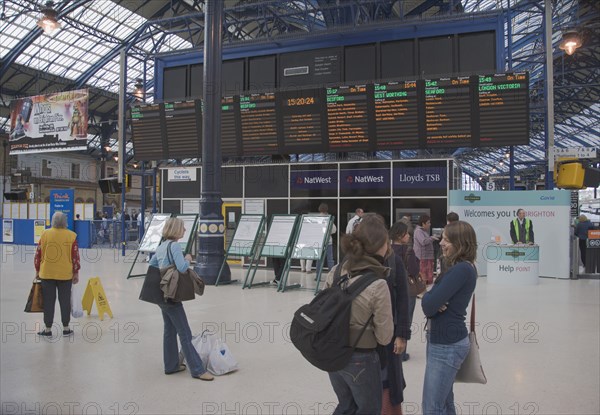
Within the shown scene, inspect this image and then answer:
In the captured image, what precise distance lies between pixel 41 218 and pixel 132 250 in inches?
210

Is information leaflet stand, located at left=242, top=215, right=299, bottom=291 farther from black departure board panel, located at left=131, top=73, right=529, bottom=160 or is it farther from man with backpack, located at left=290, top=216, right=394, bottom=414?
man with backpack, located at left=290, top=216, right=394, bottom=414

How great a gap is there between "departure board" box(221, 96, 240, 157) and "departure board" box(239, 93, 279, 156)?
0.23 m

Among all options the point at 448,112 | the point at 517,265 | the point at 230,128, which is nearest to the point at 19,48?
the point at 230,128

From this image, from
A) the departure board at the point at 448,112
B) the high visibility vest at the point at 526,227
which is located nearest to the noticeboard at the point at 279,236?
the departure board at the point at 448,112

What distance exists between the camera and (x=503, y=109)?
10.8 m

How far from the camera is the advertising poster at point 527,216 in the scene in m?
11.5

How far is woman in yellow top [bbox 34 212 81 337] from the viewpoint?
5.76 metres

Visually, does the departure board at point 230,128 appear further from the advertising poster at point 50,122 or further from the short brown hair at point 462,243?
the short brown hair at point 462,243

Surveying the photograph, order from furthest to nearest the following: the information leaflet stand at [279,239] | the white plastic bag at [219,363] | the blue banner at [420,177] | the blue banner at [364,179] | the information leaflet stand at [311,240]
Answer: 1. the blue banner at [364,179]
2. the blue banner at [420,177]
3. the information leaflet stand at [279,239]
4. the information leaflet stand at [311,240]
5. the white plastic bag at [219,363]

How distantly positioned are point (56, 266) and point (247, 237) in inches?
197

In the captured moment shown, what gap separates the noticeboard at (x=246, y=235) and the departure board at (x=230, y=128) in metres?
2.87

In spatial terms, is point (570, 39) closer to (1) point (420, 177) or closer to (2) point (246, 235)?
(1) point (420, 177)

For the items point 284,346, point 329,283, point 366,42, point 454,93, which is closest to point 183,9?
point 366,42

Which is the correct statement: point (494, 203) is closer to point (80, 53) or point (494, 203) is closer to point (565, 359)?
point (565, 359)
